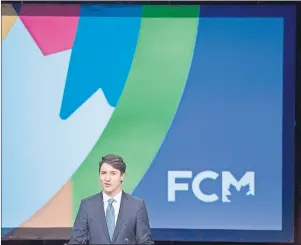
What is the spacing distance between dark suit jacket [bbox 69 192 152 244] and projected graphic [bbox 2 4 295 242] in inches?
90.5

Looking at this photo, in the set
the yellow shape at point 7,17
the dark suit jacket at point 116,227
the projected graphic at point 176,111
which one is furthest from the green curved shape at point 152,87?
the dark suit jacket at point 116,227

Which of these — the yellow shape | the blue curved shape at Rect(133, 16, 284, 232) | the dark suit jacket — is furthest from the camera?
the yellow shape

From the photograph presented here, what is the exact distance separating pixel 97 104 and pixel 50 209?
1.16 m

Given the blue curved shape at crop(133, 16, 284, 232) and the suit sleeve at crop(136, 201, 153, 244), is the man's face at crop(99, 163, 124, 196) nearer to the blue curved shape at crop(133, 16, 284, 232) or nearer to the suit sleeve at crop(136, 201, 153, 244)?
the suit sleeve at crop(136, 201, 153, 244)

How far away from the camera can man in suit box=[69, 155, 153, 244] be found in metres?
3.91

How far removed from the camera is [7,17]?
639 cm

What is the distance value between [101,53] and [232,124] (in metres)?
1.49

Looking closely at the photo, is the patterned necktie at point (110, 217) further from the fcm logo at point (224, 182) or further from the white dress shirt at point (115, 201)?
the fcm logo at point (224, 182)

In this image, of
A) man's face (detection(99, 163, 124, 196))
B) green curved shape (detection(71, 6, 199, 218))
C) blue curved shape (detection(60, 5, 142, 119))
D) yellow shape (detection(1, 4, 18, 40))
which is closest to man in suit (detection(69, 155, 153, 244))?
man's face (detection(99, 163, 124, 196))

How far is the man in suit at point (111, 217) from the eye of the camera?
12.8ft

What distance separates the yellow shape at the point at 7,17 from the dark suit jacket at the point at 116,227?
295cm

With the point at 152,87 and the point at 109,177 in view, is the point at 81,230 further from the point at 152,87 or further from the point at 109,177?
the point at 152,87

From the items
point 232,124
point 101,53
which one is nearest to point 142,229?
point 232,124

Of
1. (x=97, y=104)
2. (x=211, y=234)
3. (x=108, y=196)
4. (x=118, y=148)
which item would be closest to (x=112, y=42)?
(x=97, y=104)
